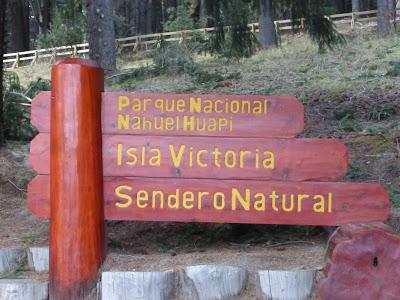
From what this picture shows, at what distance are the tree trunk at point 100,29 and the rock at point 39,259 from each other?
34.7ft

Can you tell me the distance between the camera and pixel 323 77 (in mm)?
12617

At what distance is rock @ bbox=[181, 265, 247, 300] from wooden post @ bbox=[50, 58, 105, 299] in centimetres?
57

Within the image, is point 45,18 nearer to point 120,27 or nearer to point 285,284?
point 120,27

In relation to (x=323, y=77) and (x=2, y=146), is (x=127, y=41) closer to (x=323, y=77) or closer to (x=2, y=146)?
(x=323, y=77)

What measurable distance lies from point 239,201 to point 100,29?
38.9 feet

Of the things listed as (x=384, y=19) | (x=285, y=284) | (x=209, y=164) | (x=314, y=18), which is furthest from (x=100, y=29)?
(x=285, y=284)

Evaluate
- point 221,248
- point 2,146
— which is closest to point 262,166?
point 221,248

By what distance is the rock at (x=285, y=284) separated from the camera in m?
3.78

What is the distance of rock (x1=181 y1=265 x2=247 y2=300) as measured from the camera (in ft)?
12.5

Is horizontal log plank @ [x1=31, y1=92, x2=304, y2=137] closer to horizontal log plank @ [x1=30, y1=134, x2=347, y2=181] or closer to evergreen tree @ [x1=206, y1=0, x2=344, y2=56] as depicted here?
horizontal log plank @ [x1=30, y1=134, x2=347, y2=181]

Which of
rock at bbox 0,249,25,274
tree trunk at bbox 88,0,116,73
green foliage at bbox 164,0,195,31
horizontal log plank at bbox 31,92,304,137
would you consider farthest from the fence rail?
horizontal log plank at bbox 31,92,304,137

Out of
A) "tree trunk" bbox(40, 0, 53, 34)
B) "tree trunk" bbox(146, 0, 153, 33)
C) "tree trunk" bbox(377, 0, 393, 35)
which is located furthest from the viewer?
"tree trunk" bbox(146, 0, 153, 33)

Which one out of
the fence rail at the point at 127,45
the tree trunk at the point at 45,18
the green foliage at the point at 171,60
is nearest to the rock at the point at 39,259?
the green foliage at the point at 171,60

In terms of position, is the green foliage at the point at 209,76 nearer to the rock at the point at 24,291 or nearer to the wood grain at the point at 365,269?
the rock at the point at 24,291
